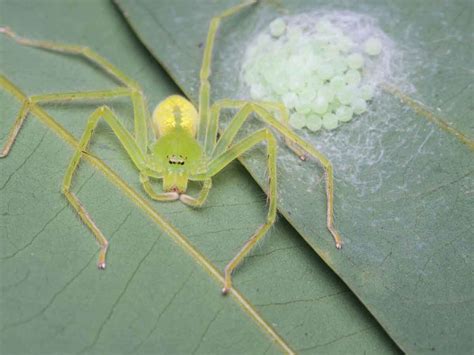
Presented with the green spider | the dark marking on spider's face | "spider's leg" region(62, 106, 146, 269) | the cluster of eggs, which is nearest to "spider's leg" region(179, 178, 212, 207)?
the green spider

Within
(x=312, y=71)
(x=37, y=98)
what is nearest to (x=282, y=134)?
(x=312, y=71)

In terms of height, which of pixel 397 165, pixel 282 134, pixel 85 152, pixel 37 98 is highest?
pixel 37 98

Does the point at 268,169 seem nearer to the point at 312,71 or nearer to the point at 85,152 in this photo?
the point at 312,71

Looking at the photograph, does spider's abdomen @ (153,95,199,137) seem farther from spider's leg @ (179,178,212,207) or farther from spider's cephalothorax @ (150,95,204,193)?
spider's leg @ (179,178,212,207)

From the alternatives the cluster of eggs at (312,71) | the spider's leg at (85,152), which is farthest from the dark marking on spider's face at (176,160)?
A: the cluster of eggs at (312,71)

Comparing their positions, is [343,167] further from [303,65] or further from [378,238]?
[303,65]

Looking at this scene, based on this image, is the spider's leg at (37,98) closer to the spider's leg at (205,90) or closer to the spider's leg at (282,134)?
the spider's leg at (205,90)

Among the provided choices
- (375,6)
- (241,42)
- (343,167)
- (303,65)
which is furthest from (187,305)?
(375,6)
